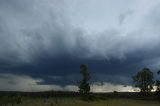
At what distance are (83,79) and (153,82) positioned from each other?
39.7 metres

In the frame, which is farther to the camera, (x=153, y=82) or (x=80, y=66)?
(x=153, y=82)

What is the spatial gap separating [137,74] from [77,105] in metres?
64.4

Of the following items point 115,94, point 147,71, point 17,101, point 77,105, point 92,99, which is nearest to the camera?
point 77,105

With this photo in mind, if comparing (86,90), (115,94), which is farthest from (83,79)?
(115,94)

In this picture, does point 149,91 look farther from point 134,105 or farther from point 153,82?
point 134,105

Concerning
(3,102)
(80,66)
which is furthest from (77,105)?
(80,66)

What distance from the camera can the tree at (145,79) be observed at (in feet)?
497

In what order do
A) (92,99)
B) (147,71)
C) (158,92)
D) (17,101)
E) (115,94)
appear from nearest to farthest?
(17,101) < (92,99) < (158,92) < (147,71) < (115,94)

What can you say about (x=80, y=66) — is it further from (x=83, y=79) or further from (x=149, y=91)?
(x=149, y=91)

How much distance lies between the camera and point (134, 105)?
4235 inches

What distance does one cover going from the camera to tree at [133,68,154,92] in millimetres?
151375

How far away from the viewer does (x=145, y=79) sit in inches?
5999

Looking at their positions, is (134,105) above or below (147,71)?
below

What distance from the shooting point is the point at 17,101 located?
106m
